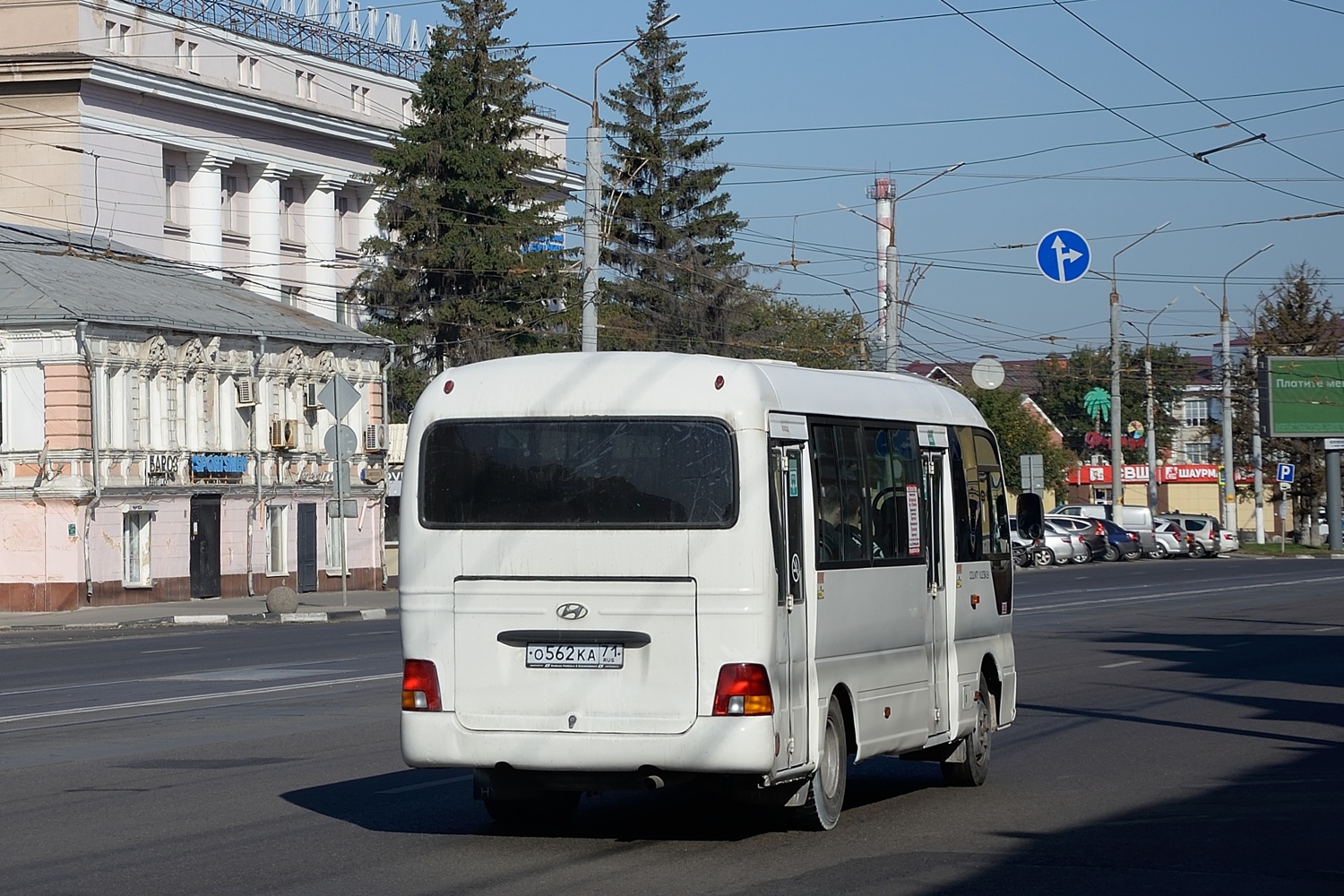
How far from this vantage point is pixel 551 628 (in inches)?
376

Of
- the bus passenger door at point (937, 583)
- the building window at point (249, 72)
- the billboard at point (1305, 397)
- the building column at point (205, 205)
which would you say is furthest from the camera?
the billboard at point (1305, 397)

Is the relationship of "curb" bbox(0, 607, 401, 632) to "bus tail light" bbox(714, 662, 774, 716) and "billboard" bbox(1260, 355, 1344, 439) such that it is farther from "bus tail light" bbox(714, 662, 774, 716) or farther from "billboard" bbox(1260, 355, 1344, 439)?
"billboard" bbox(1260, 355, 1344, 439)

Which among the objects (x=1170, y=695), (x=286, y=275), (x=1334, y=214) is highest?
(x=286, y=275)

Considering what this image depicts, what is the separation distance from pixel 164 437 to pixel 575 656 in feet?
115

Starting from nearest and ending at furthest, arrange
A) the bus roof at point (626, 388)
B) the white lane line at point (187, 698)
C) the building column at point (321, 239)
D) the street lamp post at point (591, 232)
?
the bus roof at point (626, 388), the white lane line at point (187, 698), the street lamp post at point (591, 232), the building column at point (321, 239)

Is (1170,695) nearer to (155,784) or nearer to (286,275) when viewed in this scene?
(155,784)

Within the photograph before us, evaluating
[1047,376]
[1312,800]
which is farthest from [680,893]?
[1047,376]

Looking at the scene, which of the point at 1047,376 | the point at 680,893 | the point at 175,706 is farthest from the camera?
the point at 1047,376

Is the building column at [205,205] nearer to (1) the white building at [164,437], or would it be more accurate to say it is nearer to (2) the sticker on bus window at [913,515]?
(1) the white building at [164,437]

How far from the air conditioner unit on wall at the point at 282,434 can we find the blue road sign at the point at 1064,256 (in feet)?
59.6

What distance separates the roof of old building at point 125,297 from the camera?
4056 centimetres

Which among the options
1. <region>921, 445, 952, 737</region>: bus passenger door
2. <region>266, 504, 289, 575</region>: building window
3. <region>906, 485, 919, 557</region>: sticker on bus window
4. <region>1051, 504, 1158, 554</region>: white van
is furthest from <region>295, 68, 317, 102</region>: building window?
<region>906, 485, 919, 557</region>: sticker on bus window

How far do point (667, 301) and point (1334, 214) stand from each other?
47.4m

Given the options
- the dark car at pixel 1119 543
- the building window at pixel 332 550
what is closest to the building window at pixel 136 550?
the building window at pixel 332 550
